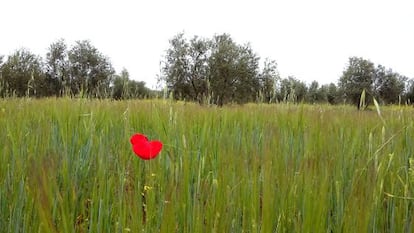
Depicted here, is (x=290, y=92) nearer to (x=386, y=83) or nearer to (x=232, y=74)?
(x=232, y=74)

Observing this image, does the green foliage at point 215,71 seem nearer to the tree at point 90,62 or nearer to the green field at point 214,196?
the tree at point 90,62

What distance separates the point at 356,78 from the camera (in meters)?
31.1

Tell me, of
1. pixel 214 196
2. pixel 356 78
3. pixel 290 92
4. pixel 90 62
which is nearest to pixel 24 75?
pixel 90 62

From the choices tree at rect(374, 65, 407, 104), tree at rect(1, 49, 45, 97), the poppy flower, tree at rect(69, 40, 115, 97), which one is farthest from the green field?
tree at rect(374, 65, 407, 104)

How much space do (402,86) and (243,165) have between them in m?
38.0

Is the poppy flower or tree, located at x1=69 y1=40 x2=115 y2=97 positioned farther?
tree, located at x1=69 y1=40 x2=115 y2=97

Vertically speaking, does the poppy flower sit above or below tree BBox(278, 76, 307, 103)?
below

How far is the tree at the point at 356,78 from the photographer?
99.9 ft

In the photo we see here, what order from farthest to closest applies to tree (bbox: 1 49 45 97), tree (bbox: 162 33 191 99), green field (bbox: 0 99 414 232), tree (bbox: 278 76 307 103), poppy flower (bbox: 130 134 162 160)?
tree (bbox: 162 33 191 99) → tree (bbox: 1 49 45 97) → tree (bbox: 278 76 307 103) → poppy flower (bbox: 130 134 162 160) → green field (bbox: 0 99 414 232)

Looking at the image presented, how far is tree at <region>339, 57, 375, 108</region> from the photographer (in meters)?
30.4

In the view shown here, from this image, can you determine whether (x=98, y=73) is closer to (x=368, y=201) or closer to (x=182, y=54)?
(x=182, y=54)

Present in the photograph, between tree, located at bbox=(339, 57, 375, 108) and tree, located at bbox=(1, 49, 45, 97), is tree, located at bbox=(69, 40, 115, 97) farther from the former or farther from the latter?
tree, located at bbox=(339, 57, 375, 108)

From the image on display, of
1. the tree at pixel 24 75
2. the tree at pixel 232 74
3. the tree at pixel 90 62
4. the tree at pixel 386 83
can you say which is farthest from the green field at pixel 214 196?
the tree at pixel 386 83

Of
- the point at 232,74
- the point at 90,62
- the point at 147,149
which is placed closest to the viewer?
the point at 147,149
